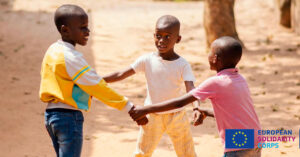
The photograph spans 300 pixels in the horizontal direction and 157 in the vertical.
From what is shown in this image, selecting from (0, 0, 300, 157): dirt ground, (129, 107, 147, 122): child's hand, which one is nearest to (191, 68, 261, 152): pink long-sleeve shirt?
(129, 107, 147, 122): child's hand

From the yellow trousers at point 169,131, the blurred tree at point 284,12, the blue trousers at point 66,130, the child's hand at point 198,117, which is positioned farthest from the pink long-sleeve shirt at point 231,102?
the blurred tree at point 284,12

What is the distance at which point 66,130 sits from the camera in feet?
10.5

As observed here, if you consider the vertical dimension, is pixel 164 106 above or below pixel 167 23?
below

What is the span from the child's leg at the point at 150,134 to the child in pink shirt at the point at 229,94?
722 mm

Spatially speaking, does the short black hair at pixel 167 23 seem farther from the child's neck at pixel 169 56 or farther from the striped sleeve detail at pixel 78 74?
the striped sleeve detail at pixel 78 74

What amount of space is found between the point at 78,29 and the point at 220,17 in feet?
24.1

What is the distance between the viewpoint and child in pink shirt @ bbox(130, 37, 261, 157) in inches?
123

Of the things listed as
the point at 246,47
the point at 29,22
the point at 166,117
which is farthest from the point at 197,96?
the point at 29,22

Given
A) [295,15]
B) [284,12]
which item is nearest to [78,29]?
[295,15]

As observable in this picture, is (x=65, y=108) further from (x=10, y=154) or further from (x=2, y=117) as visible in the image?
(x=2, y=117)

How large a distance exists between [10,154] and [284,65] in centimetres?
625

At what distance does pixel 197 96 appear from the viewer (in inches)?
128

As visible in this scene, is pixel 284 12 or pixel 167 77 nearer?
pixel 167 77

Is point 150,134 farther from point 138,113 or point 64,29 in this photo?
point 64,29
